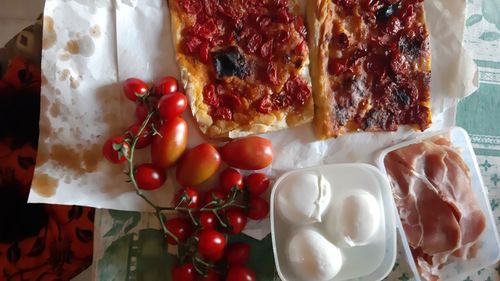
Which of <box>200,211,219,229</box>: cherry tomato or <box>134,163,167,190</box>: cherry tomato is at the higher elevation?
<box>134,163,167,190</box>: cherry tomato

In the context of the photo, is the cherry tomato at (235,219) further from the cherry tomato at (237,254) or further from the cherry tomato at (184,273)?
the cherry tomato at (184,273)

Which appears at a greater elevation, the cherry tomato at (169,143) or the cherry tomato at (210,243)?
the cherry tomato at (169,143)

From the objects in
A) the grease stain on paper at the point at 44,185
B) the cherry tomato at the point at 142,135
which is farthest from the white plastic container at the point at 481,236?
the grease stain on paper at the point at 44,185

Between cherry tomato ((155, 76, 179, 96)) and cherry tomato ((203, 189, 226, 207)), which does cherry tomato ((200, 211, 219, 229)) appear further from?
cherry tomato ((155, 76, 179, 96))

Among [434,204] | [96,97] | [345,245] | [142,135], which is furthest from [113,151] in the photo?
[434,204]

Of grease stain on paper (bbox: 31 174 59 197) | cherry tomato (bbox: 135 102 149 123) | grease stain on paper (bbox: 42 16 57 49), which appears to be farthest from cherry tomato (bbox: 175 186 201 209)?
grease stain on paper (bbox: 42 16 57 49)

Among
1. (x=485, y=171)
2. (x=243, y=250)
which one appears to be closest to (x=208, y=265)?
(x=243, y=250)

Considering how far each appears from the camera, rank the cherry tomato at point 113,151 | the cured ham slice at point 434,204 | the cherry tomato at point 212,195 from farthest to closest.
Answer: the cured ham slice at point 434,204, the cherry tomato at point 212,195, the cherry tomato at point 113,151

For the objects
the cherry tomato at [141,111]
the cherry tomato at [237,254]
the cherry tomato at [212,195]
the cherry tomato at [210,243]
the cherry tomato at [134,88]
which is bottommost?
the cherry tomato at [237,254]
